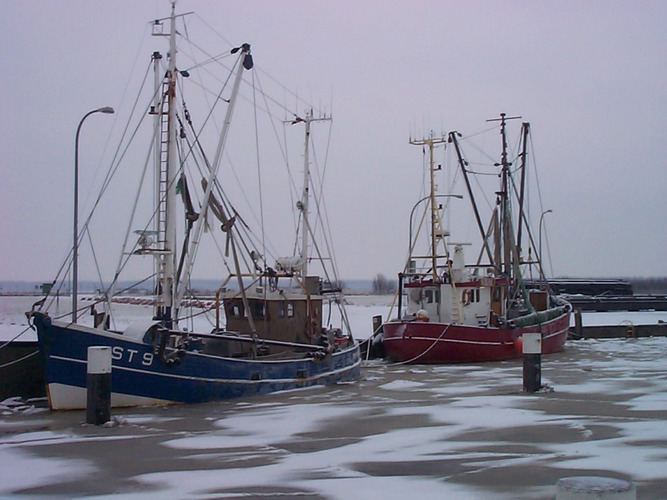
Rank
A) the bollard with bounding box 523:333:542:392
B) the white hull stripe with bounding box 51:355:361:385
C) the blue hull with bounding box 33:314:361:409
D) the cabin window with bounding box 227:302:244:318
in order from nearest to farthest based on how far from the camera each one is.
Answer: the blue hull with bounding box 33:314:361:409, the white hull stripe with bounding box 51:355:361:385, the bollard with bounding box 523:333:542:392, the cabin window with bounding box 227:302:244:318

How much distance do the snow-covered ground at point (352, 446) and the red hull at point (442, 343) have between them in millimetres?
9013

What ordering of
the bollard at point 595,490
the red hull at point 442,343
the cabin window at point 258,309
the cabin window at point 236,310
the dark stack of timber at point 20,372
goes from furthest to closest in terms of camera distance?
the red hull at point 442,343, the cabin window at point 236,310, the cabin window at point 258,309, the dark stack of timber at point 20,372, the bollard at point 595,490

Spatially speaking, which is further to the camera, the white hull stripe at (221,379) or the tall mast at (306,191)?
the tall mast at (306,191)

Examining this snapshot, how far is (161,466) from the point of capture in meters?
7.68

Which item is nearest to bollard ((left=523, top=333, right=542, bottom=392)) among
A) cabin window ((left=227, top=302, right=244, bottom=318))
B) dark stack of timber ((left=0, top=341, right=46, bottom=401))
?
cabin window ((left=227, top=302, right=244, bottom=318))

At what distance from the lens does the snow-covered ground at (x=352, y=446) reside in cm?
666

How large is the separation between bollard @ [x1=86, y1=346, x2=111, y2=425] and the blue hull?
82.2 inches

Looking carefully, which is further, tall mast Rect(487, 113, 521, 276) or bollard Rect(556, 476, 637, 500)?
tall mast Rect(487, 113, 521, 276)

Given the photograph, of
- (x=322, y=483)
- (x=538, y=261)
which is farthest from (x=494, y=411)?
(x=538, y=261)

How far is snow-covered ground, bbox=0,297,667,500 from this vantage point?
6.66m

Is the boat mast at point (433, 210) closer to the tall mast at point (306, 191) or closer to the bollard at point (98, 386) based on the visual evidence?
the tall mast at point (306, 191)

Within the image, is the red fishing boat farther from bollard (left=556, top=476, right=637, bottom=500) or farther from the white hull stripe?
bollard (left=556, top=476, right=637, bottom=500)

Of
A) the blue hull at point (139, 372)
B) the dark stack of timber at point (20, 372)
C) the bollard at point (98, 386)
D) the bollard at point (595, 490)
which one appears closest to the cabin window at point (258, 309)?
the blue hull at point (139, 372)

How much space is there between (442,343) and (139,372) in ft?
42.7
